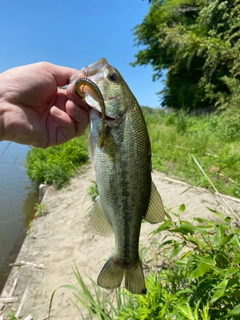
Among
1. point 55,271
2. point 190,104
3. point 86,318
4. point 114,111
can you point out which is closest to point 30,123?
point 114,111

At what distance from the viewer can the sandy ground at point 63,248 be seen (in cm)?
371

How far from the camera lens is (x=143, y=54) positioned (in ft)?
93.4

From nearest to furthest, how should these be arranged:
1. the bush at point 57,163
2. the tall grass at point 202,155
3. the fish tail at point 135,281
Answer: the fish tail at point 135,281 → the tall grass at point 202,155 → the bush at point 57,163

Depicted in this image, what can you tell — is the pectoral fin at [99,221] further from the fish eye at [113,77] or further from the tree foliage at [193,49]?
the tree foliage at [193,49]

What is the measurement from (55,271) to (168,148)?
665 centimetres

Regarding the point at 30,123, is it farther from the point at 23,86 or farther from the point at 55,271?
the point at 55,271

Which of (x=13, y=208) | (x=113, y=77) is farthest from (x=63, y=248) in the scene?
(x=13, y=208)

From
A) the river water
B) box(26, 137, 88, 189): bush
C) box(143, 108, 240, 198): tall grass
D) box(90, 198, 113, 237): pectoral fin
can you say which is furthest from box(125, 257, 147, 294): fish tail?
box(26, 137, 88, 189): bush

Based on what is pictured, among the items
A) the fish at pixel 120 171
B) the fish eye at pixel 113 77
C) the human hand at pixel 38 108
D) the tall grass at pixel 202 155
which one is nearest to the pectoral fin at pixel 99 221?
the fish at pixel 120 171

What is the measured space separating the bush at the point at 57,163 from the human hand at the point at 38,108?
16.7ft

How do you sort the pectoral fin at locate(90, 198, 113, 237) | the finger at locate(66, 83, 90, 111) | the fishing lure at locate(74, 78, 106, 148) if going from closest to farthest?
the fishing lure at locate(74, 78, 106, 148)
the pectoral fin at locate(90, 198, 113, 237)
the finger at locate(66, 83, 90, 111)

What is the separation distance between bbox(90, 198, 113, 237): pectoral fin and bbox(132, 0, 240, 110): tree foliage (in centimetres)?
1277

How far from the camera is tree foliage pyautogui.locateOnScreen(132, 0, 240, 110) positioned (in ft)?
50.8

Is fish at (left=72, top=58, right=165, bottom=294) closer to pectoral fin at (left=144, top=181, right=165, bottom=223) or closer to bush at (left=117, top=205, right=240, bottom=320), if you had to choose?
pectoral fin at (left=144, top=181, right=165, bottom=223)
